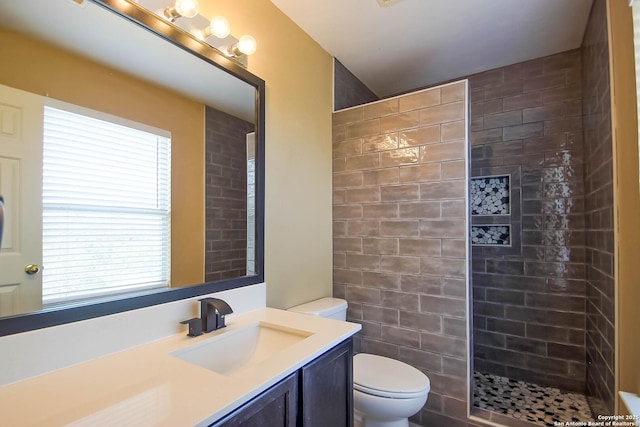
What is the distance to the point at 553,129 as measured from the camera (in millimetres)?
2318

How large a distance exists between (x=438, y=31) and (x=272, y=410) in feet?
7.61

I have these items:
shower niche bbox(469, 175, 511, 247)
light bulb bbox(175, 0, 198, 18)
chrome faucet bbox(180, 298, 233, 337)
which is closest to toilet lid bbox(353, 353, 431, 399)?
chrome faucet bbox(180, 298, 233, 337)

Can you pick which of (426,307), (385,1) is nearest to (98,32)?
(385,1)

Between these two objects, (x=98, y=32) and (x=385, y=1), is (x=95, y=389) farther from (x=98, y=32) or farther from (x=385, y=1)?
(x=385, y=1)

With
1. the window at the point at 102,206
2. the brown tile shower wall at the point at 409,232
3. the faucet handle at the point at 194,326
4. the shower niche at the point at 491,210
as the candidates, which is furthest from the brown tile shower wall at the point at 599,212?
the window at the point at 102,206

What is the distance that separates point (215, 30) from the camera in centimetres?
133

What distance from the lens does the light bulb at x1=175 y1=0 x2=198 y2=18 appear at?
3.94 ft

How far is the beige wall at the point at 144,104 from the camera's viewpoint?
2.96ft

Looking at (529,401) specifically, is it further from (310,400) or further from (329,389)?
(310,400)

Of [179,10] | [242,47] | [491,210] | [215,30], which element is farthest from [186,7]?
[491,210]

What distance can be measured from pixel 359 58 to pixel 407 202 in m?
1.20

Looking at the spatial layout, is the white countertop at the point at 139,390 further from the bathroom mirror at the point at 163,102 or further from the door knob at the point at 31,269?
the door knob at the point at 31,269

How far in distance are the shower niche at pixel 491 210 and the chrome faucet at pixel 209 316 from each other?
2.08 metres

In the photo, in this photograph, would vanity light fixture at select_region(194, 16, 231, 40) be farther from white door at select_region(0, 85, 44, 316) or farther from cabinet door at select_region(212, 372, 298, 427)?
cabinet door at select_region(212, 372, 298, 427)
